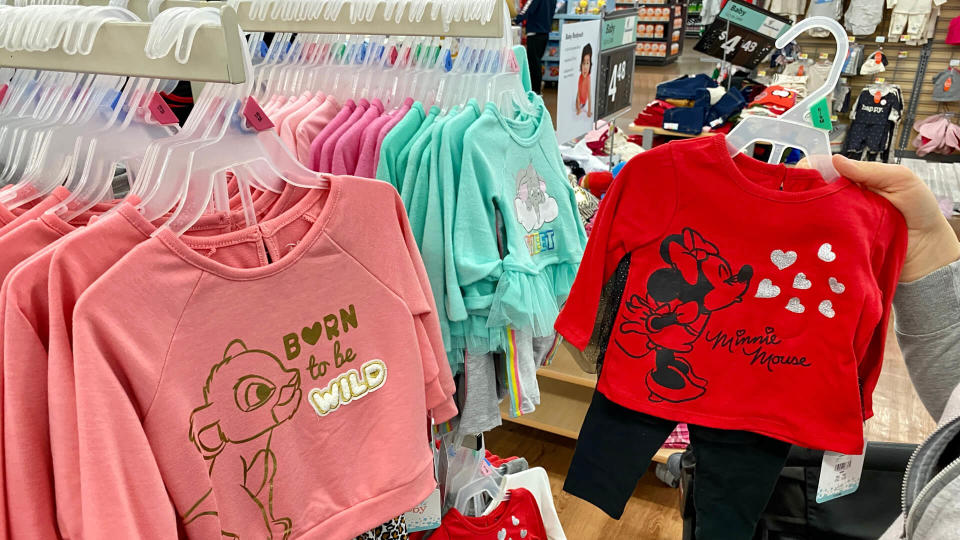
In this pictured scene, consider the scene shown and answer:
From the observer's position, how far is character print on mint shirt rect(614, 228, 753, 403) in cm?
110

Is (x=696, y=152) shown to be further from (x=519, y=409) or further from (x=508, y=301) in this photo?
(x=519, y=409)

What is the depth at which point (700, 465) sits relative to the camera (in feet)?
4.00

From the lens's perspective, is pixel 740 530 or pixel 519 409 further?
pixel 519 409

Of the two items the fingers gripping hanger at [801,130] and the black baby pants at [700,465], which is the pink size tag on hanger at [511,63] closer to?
the fingers gripping hanger at [801,130]

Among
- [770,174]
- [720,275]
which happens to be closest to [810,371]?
[720,275]

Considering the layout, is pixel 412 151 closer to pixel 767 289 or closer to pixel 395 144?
pixel 395 144

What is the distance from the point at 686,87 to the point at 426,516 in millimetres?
3786

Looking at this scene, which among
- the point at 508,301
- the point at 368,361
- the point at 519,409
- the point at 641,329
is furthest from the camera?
the point at 519,409

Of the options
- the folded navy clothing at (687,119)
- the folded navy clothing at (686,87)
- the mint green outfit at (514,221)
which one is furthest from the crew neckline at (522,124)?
the folded navy clothing at (686,87)

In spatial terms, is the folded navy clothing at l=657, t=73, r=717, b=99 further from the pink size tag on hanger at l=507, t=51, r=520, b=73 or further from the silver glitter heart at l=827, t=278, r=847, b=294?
the silver glitter heart at l=827, t=278, r=847, b=294

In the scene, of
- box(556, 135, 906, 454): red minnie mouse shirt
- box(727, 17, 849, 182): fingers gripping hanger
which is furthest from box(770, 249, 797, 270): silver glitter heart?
box(727, 17, 849, 182): fingers gripping hanger

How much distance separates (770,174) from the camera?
108 centimetres

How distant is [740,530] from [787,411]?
0.27 meters

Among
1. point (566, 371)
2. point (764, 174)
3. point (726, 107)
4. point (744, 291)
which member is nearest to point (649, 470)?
point (566, 371)
